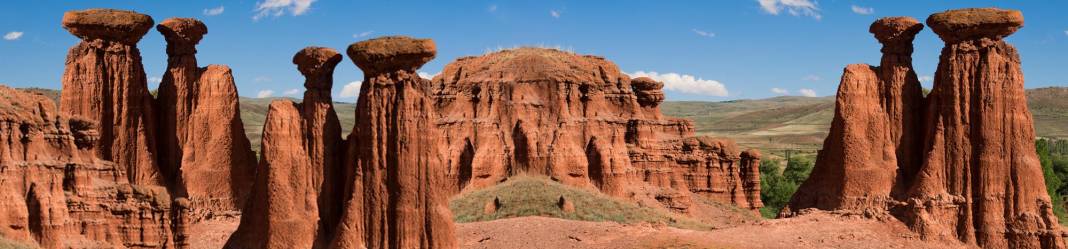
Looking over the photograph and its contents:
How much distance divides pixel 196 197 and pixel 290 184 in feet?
40.6

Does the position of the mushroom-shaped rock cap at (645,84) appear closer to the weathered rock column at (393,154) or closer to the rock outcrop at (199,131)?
the rock outcrop at (199,131)

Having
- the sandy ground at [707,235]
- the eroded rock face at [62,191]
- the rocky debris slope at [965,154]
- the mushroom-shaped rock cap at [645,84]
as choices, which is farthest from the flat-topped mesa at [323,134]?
the mushroom-shaped rock cap at [645,84]

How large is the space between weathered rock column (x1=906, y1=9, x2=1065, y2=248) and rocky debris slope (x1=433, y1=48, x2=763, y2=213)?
19.0m

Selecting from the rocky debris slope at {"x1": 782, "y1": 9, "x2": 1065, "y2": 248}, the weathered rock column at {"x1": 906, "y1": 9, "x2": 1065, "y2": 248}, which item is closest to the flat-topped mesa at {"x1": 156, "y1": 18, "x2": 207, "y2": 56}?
the rocky debris slope at {"x1": 782, "y1": 9, "x2": 1065, "y2": 248}

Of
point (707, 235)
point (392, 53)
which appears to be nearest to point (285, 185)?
point (392, 53)

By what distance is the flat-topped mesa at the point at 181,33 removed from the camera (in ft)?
187

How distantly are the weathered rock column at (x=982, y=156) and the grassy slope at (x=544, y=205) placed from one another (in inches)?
594

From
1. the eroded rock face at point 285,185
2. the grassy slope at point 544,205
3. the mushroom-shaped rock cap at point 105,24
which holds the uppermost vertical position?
the mushroom-shaped rock cap at point 105,24

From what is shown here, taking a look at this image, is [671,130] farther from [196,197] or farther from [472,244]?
[196,197]

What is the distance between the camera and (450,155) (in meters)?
70.6

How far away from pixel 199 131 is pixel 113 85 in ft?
12.3

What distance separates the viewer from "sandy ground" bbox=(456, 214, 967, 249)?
5819 centimetres

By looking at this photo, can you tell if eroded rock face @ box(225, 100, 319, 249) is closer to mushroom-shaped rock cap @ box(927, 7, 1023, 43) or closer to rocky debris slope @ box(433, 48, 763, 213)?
rocky debris slope @ box(433, 48, 763, 213)

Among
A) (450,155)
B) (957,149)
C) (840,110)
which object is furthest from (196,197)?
(957,149)
